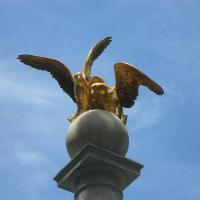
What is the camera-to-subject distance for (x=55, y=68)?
14.2m

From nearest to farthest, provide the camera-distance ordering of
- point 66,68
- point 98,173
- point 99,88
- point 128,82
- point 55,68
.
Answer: point 98,173
point 99,88
point 128,82
point 66,68
point 55,68

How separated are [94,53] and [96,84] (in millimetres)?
1998

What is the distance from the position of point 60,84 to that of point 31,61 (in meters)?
0.88

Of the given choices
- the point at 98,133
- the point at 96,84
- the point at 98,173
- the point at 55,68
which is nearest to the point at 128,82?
the point at 96,84

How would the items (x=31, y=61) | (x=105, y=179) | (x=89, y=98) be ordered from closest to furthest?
(x=105, y=179) → (x=89, y=98) → (x=31, y=61)

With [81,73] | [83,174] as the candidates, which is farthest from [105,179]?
[81,73]

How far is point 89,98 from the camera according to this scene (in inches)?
487

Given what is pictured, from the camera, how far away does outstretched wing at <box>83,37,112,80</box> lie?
13.4 m

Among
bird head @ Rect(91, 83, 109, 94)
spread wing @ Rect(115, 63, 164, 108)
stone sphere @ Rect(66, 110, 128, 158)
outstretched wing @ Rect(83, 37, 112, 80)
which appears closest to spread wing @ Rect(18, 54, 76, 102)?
outstretched wing @ Rect(83, 37, 112, 80)

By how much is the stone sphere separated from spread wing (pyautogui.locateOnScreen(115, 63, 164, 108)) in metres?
1.83

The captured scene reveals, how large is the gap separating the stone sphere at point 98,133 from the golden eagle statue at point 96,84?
3.18 ft

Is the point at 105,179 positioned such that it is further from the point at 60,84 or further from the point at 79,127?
the point at 60,84

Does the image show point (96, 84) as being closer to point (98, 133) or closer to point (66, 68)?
point (66, 68)

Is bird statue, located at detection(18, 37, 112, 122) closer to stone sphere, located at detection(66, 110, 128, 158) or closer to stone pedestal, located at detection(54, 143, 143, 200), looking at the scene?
stone sphere, located at detection(66, 110, 128, 158)
